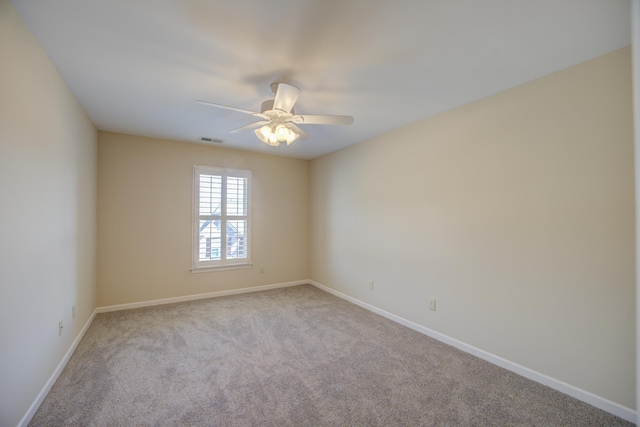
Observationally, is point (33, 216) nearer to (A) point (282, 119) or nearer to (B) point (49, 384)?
(B) point (49, 384)

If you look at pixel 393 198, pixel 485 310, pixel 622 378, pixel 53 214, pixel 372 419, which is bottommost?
pixel 372 419

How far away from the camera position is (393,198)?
3.62 metres

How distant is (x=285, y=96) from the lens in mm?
2119

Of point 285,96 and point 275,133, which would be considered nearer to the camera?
point 285,96

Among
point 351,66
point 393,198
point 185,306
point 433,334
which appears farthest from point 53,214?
point 433,334

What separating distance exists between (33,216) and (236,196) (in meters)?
2.92

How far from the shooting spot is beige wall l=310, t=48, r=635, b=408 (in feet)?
6.23

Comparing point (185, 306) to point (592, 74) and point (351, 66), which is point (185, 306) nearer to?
point (351, 66)

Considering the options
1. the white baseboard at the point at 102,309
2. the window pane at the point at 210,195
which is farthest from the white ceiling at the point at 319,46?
the white baseboard at the point at 102,309

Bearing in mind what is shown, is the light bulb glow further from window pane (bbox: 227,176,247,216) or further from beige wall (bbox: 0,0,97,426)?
window pane (bbox: 227,176,247,216)

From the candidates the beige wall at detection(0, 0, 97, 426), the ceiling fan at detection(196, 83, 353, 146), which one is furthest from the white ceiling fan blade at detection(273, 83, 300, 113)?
the beige wall at detection(0, 0, 97, 426)

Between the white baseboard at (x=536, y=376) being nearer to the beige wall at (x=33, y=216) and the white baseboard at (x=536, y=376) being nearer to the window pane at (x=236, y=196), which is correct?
the window pane at (x=236, y=196)

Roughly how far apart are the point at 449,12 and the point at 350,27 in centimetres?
56

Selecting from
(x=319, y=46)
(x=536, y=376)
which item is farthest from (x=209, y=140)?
(x=536, y=376)
